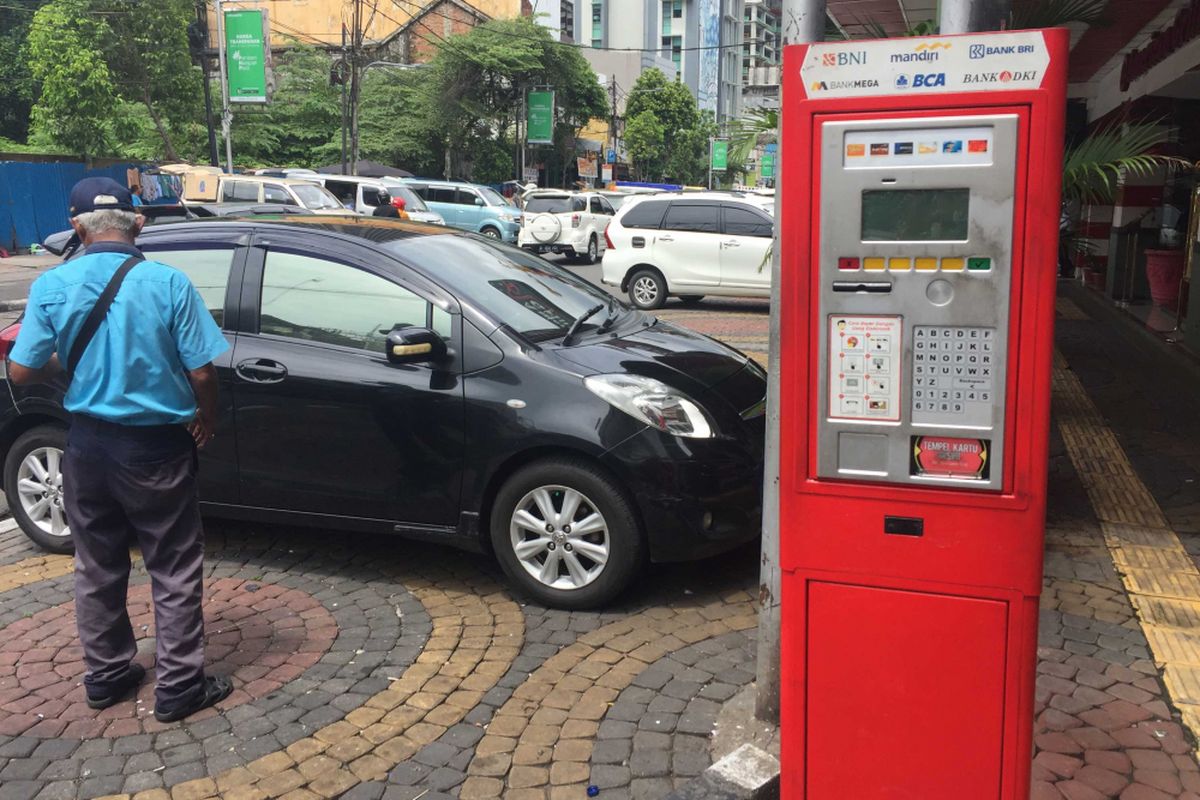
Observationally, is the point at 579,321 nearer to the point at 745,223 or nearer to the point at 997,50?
the point at 997,50

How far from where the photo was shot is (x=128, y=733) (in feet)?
11.7

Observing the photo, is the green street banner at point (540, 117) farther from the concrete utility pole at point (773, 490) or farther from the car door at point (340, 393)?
the concrete utility pole at point (773, 490)

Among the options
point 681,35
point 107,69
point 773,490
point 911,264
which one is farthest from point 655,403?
point 681,35

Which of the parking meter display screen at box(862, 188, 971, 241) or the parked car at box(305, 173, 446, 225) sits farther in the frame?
the parked car at box(305, 173, 446, 225)

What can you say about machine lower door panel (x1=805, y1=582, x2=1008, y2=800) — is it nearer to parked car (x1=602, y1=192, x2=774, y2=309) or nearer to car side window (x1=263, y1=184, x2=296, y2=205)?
parked car (x1=602, y1=192, x2=774, y2=309)

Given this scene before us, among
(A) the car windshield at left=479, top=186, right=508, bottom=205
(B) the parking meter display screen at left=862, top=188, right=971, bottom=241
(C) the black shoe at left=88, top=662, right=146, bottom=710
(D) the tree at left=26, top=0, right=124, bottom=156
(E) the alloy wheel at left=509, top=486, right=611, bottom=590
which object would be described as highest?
(D) the tree at left=26, top=0, right=124, bottom=156

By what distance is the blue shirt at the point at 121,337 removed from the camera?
11.5 ft

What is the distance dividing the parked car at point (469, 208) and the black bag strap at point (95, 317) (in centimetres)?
2386

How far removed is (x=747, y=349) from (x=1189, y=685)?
773cm

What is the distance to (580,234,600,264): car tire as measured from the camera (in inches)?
978

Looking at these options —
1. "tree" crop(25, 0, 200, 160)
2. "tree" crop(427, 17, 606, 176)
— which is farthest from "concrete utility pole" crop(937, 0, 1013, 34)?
"tree" crop(427, 17, 606, 176)

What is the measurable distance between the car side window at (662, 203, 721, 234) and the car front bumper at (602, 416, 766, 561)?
10841 mm

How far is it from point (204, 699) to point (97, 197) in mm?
1825

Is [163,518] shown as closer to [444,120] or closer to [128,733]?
[128,733]
